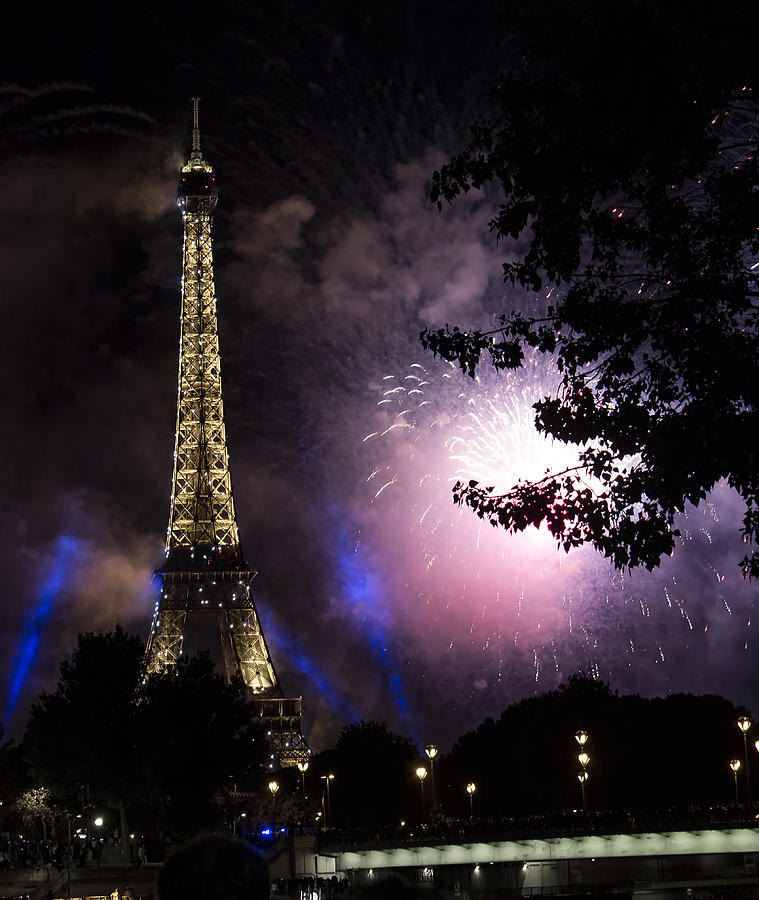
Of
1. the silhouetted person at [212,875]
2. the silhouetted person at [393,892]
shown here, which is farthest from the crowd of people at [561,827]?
the silhouetted person at [212,875]

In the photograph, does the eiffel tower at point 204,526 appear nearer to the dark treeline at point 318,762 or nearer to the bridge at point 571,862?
the dark treeline at point 318,762

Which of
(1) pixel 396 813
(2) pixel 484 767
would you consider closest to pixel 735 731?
(2) pixel 484 767

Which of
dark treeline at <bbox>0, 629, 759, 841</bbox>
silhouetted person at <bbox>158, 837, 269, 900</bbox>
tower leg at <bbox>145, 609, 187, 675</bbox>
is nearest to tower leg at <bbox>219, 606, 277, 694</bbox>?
tower leg at <bbox>145, 609, 187, 675</bbox>

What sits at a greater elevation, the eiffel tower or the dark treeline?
the eiffel tower

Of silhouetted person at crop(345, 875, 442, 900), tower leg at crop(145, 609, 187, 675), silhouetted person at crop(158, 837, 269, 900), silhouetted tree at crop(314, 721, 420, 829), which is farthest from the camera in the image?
silhouetted tree at crop(314, 721, 420, 829)

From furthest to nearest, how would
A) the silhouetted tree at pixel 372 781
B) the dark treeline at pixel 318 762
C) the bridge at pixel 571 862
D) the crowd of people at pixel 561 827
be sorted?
the silhouetted tree at pixel 372 781
the dark treeline at pixel 318 762
the crowd of people at pixel 561 827
the bridge at pixel 571 862

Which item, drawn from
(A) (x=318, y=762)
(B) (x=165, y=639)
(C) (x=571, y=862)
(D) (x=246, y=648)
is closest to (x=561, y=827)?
(C) (x=571, y=862)

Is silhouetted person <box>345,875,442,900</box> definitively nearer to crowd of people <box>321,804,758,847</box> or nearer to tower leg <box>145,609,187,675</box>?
crowd of people <box>321,804,758,847</box>
